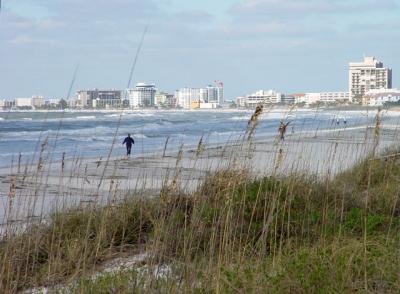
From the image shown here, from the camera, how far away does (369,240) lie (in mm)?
4977

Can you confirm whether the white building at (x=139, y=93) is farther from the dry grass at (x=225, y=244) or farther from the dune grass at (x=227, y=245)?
the dune grass at (x=227, y=245)

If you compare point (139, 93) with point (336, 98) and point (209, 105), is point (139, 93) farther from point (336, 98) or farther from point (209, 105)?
point (209, 105)

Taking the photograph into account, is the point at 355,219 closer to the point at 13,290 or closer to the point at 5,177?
the point at 13,290

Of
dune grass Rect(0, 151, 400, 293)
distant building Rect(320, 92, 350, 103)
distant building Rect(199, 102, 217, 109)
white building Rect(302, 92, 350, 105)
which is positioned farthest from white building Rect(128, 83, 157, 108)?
distant building Rect(199, 102, 217, 109)

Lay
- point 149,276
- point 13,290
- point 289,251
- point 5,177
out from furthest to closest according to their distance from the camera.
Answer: point 5,177 → point 289,251 → point 13,290 → point 149,276

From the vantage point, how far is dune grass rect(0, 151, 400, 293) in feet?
13.4

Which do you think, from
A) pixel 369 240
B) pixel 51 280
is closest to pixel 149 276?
pixel 51 280

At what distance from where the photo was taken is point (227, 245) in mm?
4422

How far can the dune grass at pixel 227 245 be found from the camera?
13.4ft

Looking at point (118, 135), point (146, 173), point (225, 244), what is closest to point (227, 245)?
point (225, 244)

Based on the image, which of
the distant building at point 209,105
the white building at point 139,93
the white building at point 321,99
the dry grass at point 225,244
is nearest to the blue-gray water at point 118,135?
the white building at point 321,99

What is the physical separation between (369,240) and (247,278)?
132 centimetres

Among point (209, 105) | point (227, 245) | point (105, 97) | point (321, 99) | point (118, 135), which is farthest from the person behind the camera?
point (209, 105)

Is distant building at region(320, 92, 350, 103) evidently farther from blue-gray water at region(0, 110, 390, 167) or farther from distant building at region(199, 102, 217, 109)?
distant building at region(199, 102, 217, 109)
